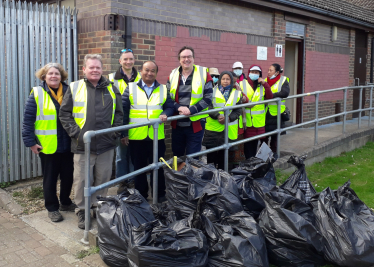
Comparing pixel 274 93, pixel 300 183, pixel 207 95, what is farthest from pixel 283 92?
pixel 300 183

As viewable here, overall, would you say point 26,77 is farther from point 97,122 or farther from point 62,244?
point 62,244

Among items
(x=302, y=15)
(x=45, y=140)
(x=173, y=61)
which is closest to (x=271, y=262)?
(x=45, y=140)

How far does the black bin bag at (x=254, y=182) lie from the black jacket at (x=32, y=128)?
179 centimetres

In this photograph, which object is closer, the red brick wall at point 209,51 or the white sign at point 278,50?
the red brick wall at point 209,51

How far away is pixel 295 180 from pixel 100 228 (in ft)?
6.65

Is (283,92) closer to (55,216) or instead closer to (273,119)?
(273,119)

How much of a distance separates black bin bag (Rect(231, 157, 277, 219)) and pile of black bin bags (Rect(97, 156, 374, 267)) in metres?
0.01

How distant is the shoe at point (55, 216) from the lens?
409 cm

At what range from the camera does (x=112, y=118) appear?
13.3 feet

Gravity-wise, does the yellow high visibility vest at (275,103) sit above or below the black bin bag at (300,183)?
above

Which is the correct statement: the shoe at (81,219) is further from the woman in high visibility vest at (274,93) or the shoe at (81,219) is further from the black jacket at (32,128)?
the woman in high visibility vest at (274,93)

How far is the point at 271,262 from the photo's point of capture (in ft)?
10.7

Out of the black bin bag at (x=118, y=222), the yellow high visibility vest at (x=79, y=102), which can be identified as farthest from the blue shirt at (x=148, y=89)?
the black bin bag at (x=118, y=222)

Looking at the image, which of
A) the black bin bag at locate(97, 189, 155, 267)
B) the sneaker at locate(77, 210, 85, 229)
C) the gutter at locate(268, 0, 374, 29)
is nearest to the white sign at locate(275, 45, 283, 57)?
the gutter at locate(268, 0, 374, 29)
